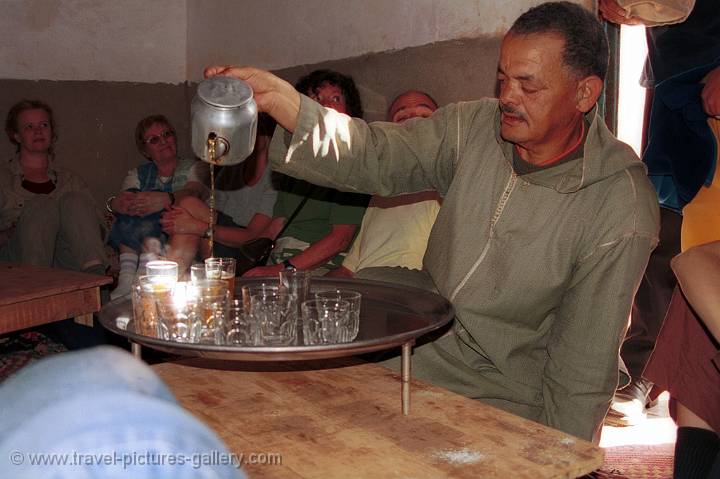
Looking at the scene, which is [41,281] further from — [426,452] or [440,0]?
[426,452]

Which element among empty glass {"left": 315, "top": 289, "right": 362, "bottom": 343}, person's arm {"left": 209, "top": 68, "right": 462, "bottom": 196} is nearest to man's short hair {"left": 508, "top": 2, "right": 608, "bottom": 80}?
person's arm {"left": 209, "top": 68, "right": 462, "bottom": 196}

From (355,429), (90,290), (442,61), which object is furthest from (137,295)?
(442,61)

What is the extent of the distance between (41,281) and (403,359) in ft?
7.11

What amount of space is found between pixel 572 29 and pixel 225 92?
2.72 feet

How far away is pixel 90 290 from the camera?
3.29 meters

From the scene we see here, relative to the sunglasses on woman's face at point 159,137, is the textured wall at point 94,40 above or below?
above

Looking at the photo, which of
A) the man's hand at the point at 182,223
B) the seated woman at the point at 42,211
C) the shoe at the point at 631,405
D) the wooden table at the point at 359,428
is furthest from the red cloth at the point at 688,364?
the seated woman at the point at 42,211

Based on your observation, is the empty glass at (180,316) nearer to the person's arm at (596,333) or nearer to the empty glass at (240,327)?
the empty glass at (240,327)

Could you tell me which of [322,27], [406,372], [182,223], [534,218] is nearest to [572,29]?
[534,218]

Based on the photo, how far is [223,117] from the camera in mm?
1805

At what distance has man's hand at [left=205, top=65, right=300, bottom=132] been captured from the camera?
188 centimetres

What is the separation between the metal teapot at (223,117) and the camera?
1.80 m

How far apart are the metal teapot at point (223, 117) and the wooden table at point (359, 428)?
1.65 ft

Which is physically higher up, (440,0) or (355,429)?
(440,0)
